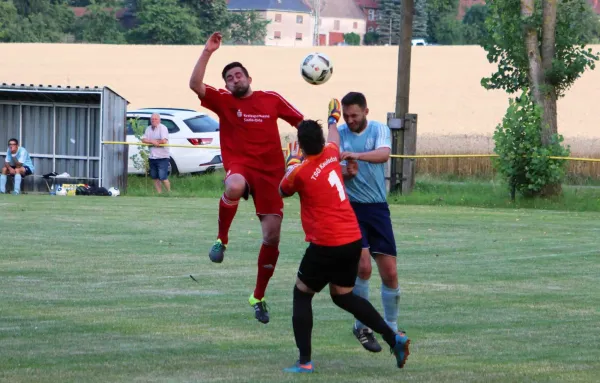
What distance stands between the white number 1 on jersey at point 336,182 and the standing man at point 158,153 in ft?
60.1

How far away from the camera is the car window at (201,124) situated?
29438 millimetres

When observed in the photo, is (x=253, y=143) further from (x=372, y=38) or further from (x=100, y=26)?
(x=372, y=38)

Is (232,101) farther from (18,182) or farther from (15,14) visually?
(15,14)

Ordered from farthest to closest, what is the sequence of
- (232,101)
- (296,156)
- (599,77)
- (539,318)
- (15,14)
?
(15,14) → (599,77) → (539,318) → (232,101) → (296,156)

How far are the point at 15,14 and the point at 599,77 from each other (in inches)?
1913

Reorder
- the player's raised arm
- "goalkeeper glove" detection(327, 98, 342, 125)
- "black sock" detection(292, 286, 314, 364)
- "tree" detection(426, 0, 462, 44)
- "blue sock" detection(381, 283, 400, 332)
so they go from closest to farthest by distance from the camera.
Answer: "black sock" detection(292, 286, 314, 364), the player's raised arm, "goalkeeper glove" detection(327, 98, 342, 125), "blue sock" detection(381, 283, 400, 332), "tree" detection(426, 0, 462, 44)

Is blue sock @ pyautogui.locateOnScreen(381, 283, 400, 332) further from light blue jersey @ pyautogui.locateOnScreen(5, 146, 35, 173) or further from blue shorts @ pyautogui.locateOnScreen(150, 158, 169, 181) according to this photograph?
light blue jersey @ pyautogui.locateOnScreen(5, 146, 35, 173)

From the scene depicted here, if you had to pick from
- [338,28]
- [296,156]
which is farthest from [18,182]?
[338,28]

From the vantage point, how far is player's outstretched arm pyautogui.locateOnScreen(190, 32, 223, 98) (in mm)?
9492

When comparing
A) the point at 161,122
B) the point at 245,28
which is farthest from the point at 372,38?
the point at 161,122

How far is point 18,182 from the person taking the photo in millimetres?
26719

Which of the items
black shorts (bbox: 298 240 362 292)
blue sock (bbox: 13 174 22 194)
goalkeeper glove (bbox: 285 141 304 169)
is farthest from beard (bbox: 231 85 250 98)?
blue sock (bbox: 13 174 22 194)

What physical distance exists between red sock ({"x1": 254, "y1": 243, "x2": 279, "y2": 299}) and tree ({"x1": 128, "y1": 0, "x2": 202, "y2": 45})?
80012 millimetres

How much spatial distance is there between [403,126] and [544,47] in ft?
12.6
